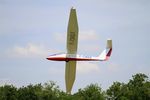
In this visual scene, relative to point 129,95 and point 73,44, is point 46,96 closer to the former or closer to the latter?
point 129,95

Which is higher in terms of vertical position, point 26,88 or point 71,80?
point 26,88

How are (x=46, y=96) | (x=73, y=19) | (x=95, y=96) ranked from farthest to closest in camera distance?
(x=46, y=96), (x=95, y=96), (x=73, y=19)

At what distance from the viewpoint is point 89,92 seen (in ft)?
381

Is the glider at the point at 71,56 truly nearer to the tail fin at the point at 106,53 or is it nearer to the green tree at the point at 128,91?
the tail fin at the point at 106,53

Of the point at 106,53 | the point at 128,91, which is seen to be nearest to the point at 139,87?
the point at 128,91

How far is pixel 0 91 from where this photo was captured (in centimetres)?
12569

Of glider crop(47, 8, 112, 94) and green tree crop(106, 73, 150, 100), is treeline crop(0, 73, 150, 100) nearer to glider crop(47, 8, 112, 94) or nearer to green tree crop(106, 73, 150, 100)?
green tree crop(106, 73, 150, 100)

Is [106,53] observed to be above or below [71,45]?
above

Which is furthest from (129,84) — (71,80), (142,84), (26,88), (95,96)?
(71,80)

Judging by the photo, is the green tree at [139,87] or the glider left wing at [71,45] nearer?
the glider left wing at [71,45]

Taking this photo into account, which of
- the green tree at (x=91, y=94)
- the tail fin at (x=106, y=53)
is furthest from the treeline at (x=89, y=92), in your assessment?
the tail fin at (x=106, y=53)

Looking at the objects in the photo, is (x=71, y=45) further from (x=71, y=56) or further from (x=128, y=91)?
(x=128, y=91)

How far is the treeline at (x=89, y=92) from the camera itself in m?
116

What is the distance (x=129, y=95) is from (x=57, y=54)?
54602mm
